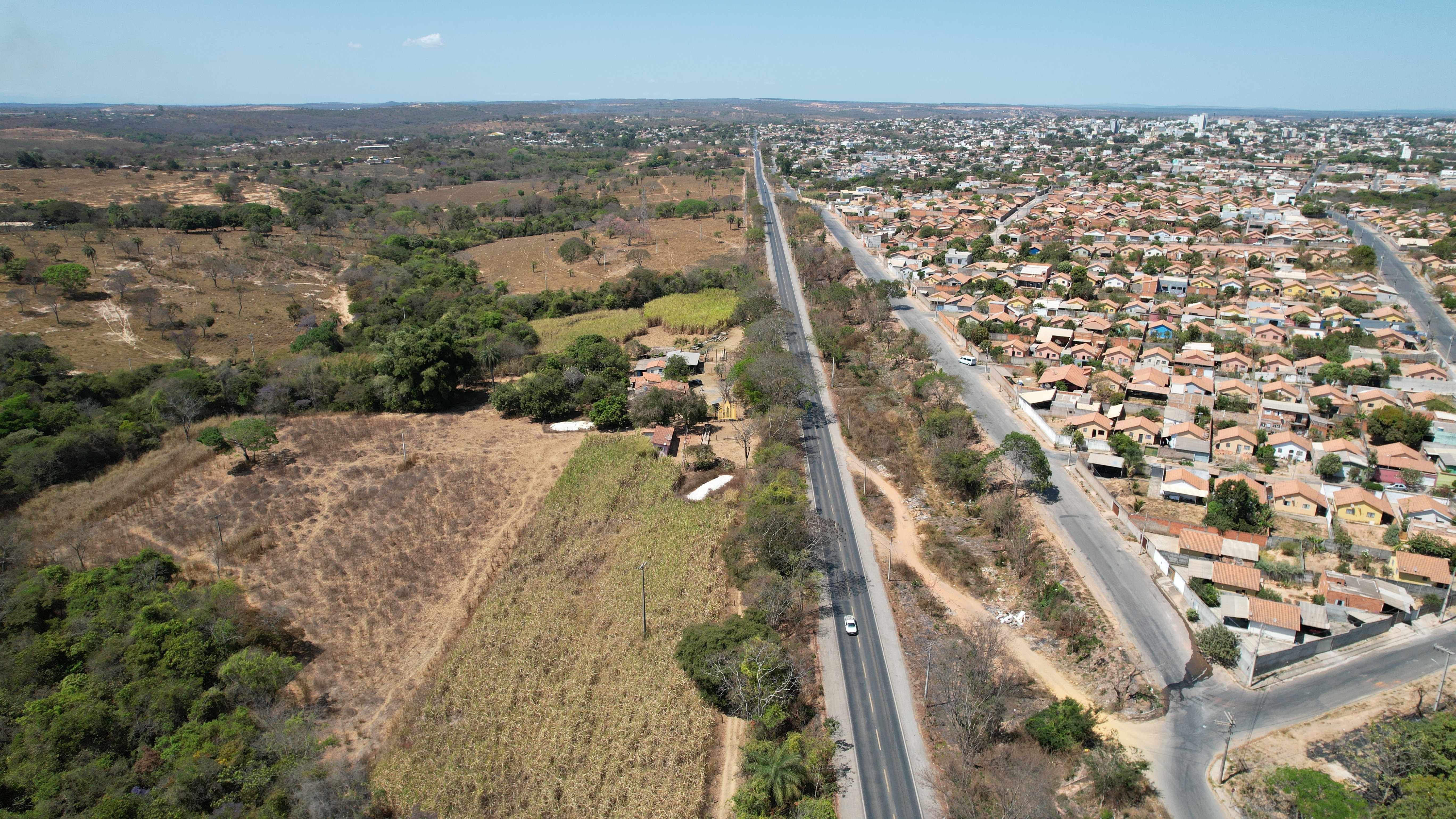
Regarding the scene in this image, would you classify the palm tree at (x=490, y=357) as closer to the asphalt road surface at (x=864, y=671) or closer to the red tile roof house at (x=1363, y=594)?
the asphalt road surface at (x=864, y=671)

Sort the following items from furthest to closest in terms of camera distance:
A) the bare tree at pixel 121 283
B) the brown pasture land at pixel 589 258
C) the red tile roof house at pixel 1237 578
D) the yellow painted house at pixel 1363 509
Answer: the brown pasture land at pixel 589 258
the bare tree at pixel 121 283
the yellow painted house at pixel 1363 509
the red tile roof house at pixel 1237 578

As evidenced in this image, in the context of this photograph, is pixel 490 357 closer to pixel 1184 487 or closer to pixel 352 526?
pixel 352 526

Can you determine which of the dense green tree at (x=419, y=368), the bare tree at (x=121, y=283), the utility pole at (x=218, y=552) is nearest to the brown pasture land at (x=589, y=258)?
the dense green tree at (x=419, y=368)

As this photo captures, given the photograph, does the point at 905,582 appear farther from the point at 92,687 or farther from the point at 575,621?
the point at 92,687

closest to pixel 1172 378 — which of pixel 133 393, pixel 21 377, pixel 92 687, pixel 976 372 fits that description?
pixel 976 372

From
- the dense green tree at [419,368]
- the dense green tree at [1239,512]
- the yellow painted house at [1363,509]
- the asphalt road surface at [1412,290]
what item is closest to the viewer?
the dense green tree at [1239,512]

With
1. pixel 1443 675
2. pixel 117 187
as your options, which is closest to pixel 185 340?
pixel 1443 675
